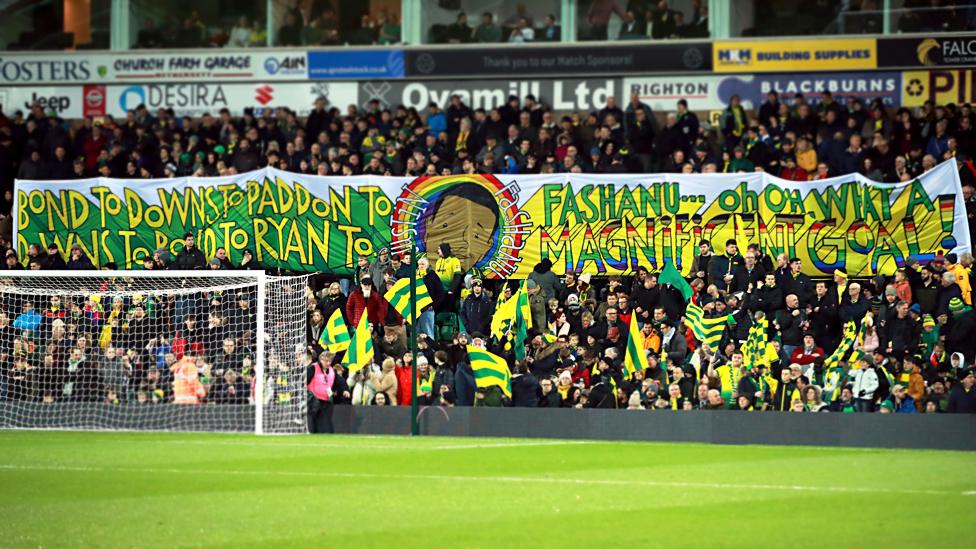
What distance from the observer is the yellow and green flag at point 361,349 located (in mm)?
21234

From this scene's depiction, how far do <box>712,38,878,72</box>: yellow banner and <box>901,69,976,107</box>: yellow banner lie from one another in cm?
82

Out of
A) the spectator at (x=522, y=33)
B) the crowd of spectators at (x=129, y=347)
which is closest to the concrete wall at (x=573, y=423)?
the crowd of spectators at (x=129, y=347)

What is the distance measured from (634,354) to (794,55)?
39.1ft

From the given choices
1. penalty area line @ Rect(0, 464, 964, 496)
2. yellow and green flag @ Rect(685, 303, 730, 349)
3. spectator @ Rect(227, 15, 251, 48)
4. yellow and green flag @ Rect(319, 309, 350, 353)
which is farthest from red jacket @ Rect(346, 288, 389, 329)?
spectator @ Rect(227, 15, 251, 48)

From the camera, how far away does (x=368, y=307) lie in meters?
22.6

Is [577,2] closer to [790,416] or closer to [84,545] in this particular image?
[790,416]

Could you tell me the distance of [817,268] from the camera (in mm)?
22547

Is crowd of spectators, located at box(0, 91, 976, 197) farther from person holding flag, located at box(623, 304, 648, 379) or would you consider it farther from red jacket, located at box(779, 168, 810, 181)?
person holding flag, located at box(623, 304, 648, 379)

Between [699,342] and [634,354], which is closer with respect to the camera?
[634,354]

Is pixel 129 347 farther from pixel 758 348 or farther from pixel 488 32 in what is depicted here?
pixel 488 32

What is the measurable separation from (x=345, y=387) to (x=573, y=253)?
4639 millimetres

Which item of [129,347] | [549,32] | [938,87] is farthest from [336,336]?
[938,87]

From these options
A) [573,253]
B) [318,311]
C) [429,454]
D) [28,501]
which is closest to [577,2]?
[573,253]

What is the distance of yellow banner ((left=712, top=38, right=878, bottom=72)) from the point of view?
97.6ft
